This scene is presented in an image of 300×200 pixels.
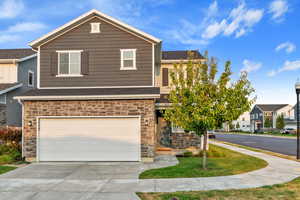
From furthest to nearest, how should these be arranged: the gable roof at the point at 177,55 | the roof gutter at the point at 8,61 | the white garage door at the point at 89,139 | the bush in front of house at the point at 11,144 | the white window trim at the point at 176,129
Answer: the roof gutter at the point at 8,61, the gable roof at the point at 177,55, the white window trim at the point at 176,129, the bush in front of house at the point at 11,144, the white garage door at the point at 89,139

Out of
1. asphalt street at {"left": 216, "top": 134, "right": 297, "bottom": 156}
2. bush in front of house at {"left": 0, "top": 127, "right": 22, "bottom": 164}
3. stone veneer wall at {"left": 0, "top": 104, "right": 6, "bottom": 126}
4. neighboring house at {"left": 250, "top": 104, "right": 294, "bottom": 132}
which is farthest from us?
neighboring house at {"left": 250, "top": 104, "right": 294, "bottom": 132}

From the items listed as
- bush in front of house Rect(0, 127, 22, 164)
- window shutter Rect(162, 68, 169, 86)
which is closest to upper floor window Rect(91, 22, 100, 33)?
window shutter Rect(162, 68, 169, 86)

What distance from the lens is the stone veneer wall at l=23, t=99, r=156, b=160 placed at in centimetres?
1172

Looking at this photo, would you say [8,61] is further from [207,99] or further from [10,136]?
[207,99]

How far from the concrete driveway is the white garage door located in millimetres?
623

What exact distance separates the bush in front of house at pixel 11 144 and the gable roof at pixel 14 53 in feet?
32.2

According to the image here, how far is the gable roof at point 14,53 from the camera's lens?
20464 mm

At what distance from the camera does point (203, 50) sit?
33.2ft

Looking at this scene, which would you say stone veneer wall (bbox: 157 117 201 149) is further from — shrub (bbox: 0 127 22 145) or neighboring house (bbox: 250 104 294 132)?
neighboring house (bbox: 250 104 294 132)

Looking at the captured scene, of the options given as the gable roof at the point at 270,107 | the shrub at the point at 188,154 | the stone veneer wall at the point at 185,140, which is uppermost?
the gable roof at the point at 270,107

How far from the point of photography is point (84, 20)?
13633mm

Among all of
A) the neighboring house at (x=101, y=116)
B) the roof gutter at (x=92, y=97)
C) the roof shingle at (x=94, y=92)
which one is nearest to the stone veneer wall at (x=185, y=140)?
the neighboring house at (x=101, y=116)

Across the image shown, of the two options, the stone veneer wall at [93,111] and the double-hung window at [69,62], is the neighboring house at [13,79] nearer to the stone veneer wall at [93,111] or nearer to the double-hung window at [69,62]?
the double-hung window at [69,62]

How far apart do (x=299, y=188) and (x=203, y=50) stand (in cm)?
619
